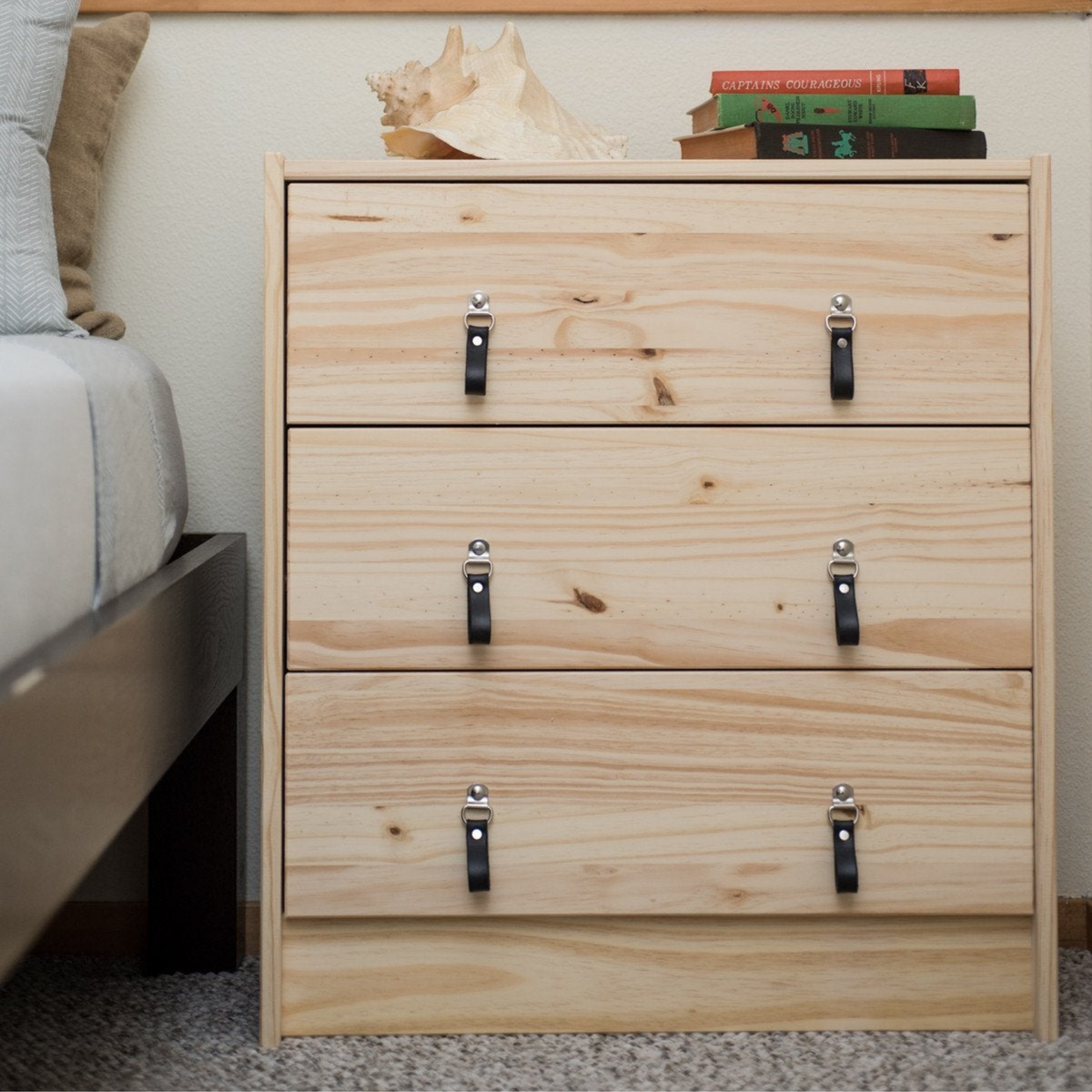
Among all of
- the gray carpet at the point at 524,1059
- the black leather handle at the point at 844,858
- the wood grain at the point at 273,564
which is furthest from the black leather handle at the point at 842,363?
the gray carpet at the point at 524,1059

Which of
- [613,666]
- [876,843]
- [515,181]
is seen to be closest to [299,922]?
[613,666]

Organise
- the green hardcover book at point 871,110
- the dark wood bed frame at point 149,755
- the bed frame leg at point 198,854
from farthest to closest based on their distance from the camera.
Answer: the bed frame leg at point 198,854 < the green hardcover book at point 871,110 < the dark wood bed frame at point 149,755

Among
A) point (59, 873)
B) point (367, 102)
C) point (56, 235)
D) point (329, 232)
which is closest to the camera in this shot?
point (59, 873)

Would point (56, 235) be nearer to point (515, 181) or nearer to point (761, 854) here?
point (515, 181)

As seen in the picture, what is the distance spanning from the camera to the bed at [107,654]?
0.51m

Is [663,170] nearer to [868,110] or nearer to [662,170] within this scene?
[662,170]

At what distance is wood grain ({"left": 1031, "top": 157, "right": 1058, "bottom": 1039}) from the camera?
944 millimetres

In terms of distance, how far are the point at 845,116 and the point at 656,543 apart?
448 mm

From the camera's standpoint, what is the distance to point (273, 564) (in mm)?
932

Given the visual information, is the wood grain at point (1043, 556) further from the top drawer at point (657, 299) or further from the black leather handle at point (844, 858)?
the black leather handle at point (844, 858)

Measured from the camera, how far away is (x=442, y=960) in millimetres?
963

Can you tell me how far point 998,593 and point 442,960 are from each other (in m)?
0.59

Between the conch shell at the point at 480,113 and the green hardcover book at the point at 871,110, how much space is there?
6.0 inches

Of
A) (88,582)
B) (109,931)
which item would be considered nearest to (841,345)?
(88,582)
